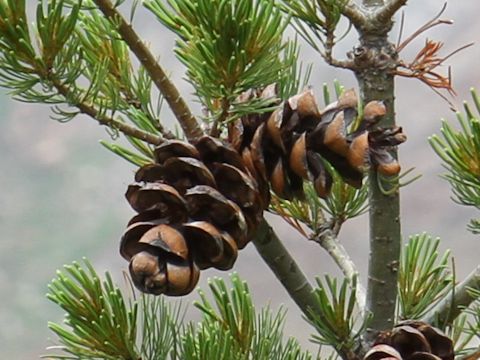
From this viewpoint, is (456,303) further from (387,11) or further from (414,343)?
(387,11)

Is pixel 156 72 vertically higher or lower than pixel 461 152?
higher

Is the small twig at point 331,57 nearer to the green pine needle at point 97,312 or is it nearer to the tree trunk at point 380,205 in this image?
the tree trunk at point 380,205

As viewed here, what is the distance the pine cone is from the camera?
19.4 inches

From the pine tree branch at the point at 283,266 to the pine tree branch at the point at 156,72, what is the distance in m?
0.08

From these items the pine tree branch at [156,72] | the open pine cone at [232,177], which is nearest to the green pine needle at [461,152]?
the open pine cone at [232,177]

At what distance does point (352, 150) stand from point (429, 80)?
10cm

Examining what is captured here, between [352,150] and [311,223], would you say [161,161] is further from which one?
[311,223]

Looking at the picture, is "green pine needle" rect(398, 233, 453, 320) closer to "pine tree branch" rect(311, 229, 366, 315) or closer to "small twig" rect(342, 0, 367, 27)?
"pine tree branch" rect(311, 229, 366, 315)

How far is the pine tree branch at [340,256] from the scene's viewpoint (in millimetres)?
617

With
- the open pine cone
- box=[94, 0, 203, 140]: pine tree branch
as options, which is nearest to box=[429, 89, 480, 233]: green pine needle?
the open pine cone

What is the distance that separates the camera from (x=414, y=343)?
1.64 feet

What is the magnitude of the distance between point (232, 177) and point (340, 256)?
228mm

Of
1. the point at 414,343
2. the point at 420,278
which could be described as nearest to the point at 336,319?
the point at 414,343

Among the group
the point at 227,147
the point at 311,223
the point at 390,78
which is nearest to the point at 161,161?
the point at 227,147
